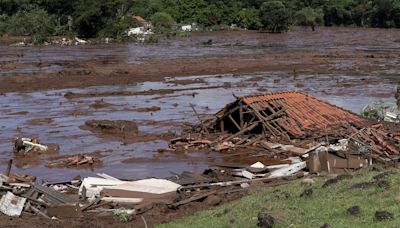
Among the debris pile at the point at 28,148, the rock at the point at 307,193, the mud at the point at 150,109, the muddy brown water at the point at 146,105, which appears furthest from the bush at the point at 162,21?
the rock at the point at 307,193

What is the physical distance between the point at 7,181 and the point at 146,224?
4.23 meters

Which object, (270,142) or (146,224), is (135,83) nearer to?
(270,142)

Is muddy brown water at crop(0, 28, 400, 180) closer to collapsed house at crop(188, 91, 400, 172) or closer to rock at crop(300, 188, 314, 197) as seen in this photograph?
collapsed house at crop(188, 91, 400, 172)

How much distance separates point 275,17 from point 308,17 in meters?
23.5

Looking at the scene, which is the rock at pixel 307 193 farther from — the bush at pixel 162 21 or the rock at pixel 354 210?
the bush at pixel 162 21

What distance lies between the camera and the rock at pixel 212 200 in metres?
11.8

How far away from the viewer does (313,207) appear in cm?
908

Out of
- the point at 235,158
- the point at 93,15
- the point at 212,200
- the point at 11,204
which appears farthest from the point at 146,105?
the point at 93,15

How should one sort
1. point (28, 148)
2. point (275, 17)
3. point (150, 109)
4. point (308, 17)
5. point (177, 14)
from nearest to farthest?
1. point (28, 148)
2. point (150, 109)
3. point (275, 17)
4. point (177, 14)
5. point (308, 17)

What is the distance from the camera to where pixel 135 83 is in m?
36.0

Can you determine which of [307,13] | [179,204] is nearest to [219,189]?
[179,204]

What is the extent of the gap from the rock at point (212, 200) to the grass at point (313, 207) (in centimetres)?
46

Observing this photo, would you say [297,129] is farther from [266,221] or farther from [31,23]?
[31,23]

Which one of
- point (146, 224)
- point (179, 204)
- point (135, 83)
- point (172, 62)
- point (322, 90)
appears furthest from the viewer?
point (172, 62)
